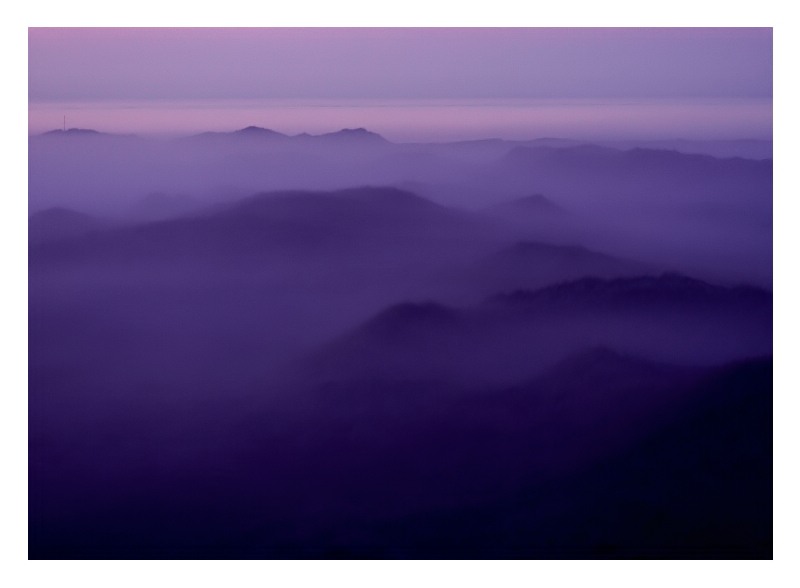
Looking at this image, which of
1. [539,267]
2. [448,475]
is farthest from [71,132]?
[448,475]

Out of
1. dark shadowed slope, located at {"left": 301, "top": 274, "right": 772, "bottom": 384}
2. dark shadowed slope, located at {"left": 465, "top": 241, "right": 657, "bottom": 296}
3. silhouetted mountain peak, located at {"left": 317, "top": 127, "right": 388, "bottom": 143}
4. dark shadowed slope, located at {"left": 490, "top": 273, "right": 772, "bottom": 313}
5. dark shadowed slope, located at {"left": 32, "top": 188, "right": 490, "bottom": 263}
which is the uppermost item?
silhouetted mountain peak, located at {"left": 317, "top": 127, "right": 388, "bottom": 143}

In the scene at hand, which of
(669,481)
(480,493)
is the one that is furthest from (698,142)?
(480,493)

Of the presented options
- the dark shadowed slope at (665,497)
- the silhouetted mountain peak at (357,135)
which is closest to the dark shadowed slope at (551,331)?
the dark shadowed slope at (665,497)

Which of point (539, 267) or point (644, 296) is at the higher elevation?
point (539, 267)

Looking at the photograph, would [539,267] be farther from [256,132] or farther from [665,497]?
[256,132]

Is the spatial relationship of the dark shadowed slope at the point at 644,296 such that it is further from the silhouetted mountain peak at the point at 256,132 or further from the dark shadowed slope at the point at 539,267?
the silhouetted mountain peak at the point at 256,132

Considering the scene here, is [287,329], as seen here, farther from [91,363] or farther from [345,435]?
[91,363]

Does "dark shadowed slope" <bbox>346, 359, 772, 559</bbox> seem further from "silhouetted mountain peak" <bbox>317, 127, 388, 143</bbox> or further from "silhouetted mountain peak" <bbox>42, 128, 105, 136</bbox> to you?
"silhouetted mountain peak" <bbox>42, 128, 105, 136</bbox>

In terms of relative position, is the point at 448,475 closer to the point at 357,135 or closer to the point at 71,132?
the point at 357,135

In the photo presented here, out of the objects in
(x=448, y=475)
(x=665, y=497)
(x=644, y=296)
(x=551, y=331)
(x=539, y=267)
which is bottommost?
(x=665, y=497)

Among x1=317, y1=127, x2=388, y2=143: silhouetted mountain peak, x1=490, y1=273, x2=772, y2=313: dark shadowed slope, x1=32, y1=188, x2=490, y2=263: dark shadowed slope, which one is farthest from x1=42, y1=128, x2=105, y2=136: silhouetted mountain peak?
x1=490, y1=273, x2=772, y2=313: dark shadowed slope

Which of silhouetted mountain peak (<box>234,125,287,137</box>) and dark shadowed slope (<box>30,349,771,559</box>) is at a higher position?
silhouetted mountain peak (<box>234,125,287,137</box>)
